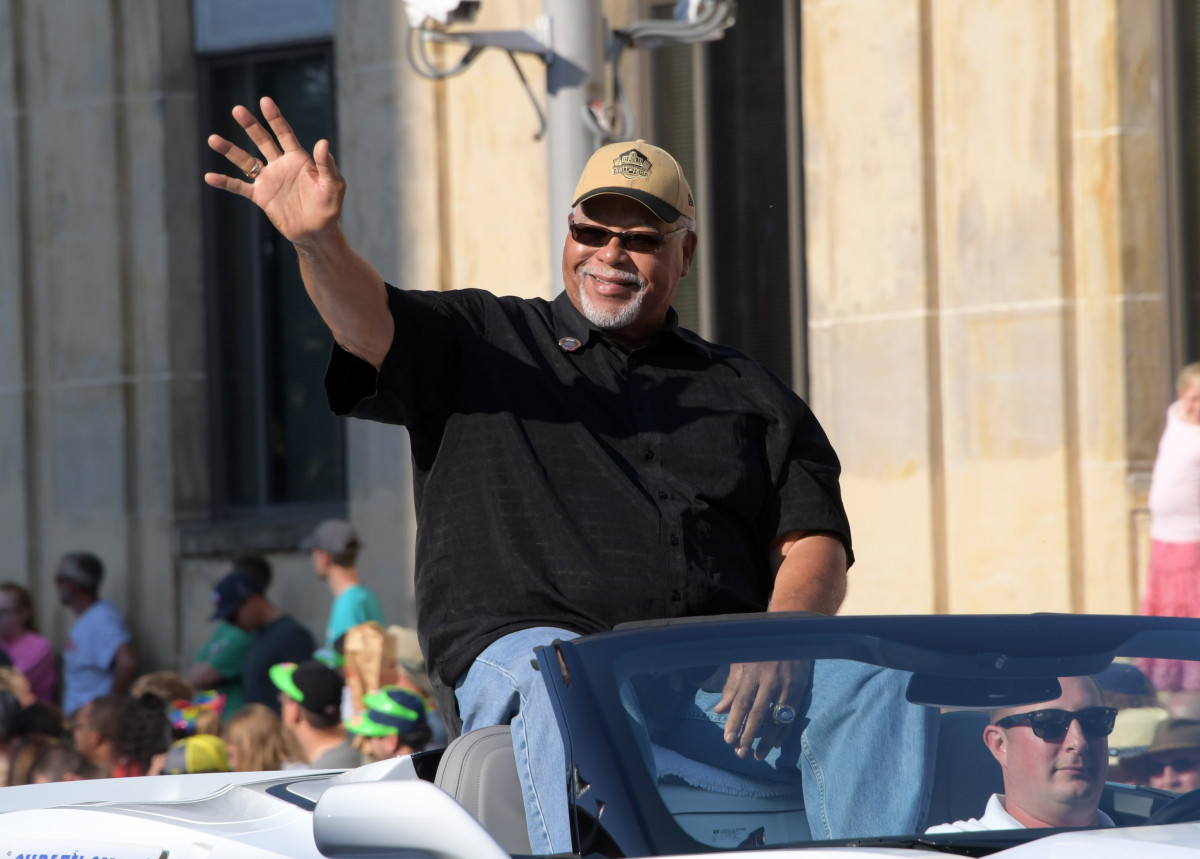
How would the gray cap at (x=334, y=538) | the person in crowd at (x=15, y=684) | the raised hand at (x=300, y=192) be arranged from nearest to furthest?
the raised hand at (x=300, y=192), the person in crowd at (x=15, y=684), the gray cap at (x=334, y=538)

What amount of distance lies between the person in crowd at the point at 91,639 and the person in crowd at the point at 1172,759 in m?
8.27

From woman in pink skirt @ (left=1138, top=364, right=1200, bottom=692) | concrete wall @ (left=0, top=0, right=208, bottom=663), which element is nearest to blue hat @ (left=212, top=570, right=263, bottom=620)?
concrete wall @ (left=0, top=0, right=208, bottom=663)

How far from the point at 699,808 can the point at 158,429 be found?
9.25 m

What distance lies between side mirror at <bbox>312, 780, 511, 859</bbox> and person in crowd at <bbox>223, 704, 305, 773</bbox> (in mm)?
3932

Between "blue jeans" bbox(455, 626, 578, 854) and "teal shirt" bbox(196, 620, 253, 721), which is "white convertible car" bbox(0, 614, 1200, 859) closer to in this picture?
"blue jeans" bbox(455, 626, 578, 854)

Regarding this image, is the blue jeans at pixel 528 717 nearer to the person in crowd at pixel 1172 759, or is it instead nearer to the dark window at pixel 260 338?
the person in crowd at pixel 1172 759

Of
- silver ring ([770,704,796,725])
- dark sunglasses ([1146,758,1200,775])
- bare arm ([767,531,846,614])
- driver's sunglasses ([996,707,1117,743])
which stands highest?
bare arm ([767,531,846,614])

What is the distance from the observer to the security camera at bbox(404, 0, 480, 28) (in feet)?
22.7

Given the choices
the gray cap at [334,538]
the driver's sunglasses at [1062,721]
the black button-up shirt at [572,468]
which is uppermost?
the black button-up shirt at [572,468]

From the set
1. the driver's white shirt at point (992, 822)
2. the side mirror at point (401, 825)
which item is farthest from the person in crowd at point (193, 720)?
the driver's white shirt at point (992, 822)

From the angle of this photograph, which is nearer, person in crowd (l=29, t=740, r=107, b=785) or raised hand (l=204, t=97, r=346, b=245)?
raised hand (l=204, t=97, r=346, b=245)

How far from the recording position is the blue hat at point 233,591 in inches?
359

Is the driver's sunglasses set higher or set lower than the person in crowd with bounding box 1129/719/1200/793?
higher

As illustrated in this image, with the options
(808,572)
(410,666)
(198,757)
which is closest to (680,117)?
(410,666)
